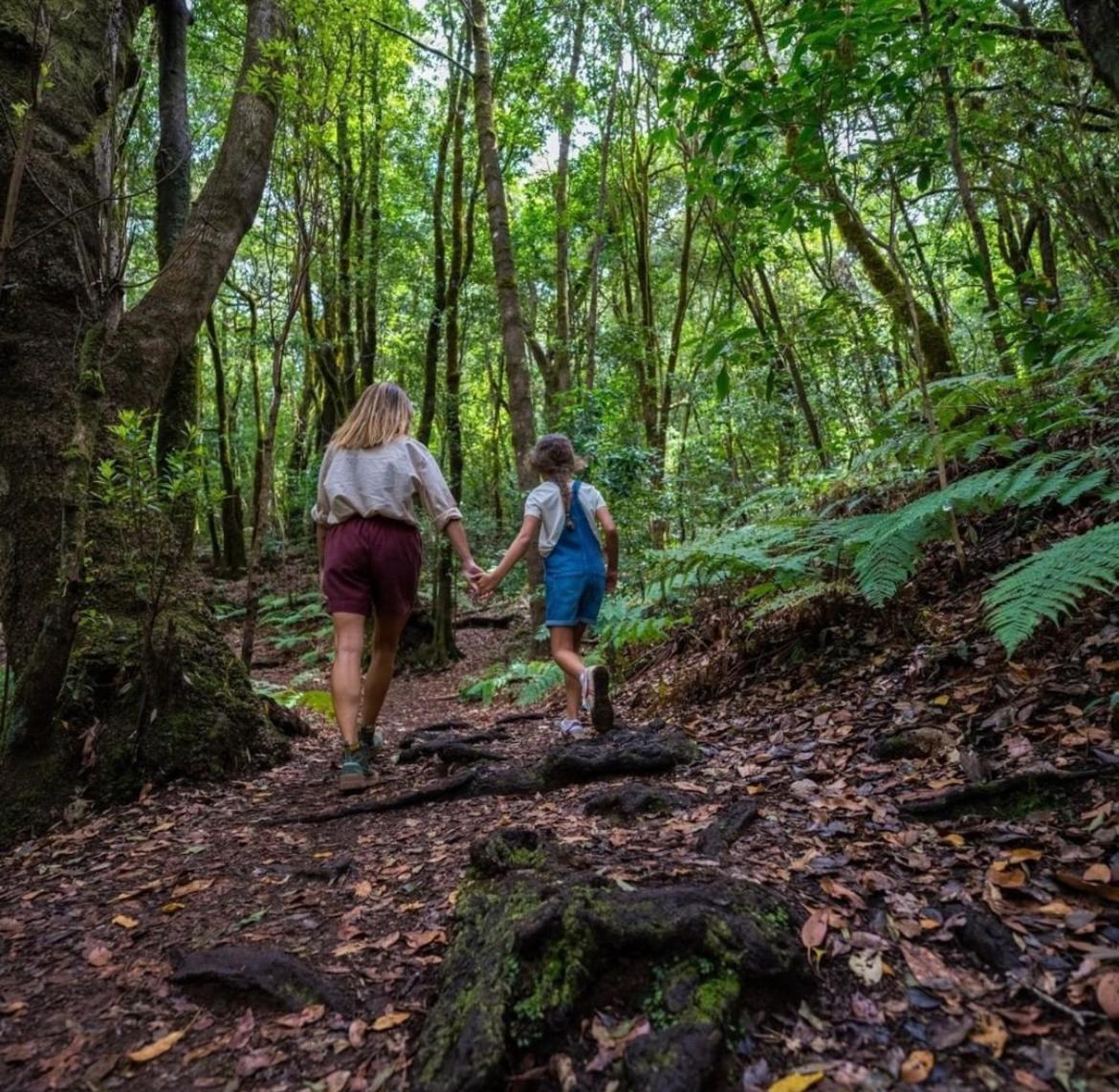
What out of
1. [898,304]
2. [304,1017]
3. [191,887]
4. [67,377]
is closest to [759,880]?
[304,1017]

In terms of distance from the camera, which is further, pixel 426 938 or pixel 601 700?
pixel 601 700

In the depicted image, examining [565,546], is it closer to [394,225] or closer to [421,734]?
[421,734]

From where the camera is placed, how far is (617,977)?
1688 mm

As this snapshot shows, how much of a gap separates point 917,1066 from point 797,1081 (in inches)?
9.3

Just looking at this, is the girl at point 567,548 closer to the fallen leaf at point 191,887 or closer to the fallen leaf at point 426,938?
the fallen leaf at point 191,887

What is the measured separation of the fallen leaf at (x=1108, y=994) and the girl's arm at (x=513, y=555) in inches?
129

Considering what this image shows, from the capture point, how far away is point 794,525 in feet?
15.8

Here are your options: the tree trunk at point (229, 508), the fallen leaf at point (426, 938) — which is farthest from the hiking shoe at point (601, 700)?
the tree trunk at point (229, 508)

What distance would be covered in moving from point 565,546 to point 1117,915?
3350 mm

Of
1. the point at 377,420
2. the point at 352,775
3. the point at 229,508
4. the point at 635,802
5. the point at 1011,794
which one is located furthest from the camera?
the point at 229,508

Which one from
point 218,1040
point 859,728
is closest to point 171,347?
point 218,1040

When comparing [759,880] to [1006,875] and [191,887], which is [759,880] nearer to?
[1006,875]

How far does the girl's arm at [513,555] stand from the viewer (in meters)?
4.42

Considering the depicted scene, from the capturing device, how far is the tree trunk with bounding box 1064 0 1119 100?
2.74 metres
